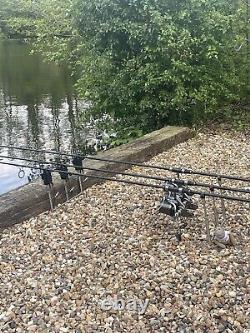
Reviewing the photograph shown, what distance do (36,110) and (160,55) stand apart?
7788 mm

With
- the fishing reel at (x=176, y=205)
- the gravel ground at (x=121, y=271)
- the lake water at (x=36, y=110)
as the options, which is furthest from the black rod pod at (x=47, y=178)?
the lake water at (x=36, y=110)

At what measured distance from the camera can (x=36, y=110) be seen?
15.4 m

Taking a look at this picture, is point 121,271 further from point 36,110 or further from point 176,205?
point 36,110

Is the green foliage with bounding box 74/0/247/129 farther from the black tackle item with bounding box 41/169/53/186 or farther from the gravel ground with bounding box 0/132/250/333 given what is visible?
the black tackle item with bounding box 41/169/53/186

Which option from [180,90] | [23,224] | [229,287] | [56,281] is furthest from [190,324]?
[180,90]

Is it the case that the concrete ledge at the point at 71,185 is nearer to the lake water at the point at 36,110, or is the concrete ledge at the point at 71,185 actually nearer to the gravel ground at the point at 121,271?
the gravel ground at the point at 121,271

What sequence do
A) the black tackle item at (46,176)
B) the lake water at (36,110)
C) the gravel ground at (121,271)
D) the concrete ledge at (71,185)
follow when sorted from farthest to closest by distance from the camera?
1. the lake water at (36,110)
2. the black tackle item at (46,176)
3. the concrete ledge at (71,185)
4. the gravel ground at (121,271)

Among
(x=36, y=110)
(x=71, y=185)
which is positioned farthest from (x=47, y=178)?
(x=36, y=110)

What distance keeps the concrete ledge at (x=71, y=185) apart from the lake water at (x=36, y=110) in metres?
2.72

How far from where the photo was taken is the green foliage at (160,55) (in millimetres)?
8383

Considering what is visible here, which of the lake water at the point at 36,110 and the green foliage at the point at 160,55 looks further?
the lake water at the point at 36,110

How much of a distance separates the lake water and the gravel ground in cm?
389

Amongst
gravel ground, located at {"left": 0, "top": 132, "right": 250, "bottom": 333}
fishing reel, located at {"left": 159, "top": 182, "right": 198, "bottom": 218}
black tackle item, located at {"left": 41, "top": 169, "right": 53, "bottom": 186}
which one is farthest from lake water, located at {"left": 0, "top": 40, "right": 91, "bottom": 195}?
fishing reel, located at {"left": 159, "top": 182, "right": 198, "bottom": 218}

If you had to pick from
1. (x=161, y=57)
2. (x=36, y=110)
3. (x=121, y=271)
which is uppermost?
(x=161, y=57)
